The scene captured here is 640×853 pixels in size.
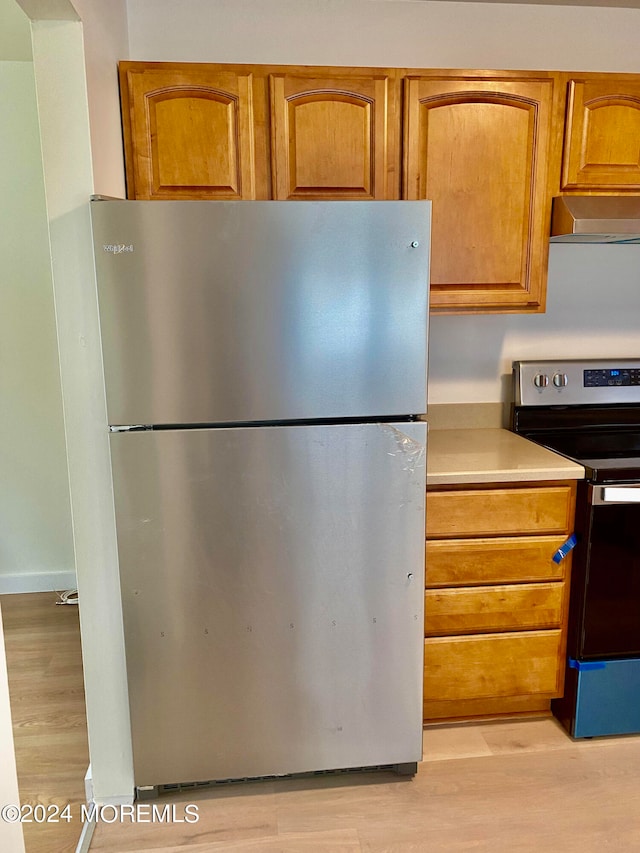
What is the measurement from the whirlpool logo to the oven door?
56.9 inches

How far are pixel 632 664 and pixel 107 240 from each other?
1.94 meters

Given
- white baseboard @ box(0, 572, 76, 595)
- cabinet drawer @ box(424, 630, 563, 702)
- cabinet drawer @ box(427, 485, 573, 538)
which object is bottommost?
white baseboard @ box(0, 572, 76, 595)

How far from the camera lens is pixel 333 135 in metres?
1.91

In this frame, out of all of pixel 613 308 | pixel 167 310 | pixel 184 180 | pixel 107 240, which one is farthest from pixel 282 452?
pixel 613 308

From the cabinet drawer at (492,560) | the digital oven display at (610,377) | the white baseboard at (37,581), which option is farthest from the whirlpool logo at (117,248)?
the white baseboard at (37,581)

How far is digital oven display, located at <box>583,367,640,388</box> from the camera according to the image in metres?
2.38

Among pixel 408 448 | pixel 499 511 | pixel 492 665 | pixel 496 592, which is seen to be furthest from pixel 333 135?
pixel 492 665

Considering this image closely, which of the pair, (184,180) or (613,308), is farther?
(613,308)

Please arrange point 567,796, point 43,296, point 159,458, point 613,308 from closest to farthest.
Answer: point 159,458
point 567,796
point 613,308
point 43,296

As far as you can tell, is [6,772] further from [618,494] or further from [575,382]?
[575,382]

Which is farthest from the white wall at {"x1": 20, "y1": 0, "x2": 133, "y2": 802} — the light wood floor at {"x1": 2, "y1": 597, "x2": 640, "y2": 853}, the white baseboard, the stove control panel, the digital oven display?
the digital oven display

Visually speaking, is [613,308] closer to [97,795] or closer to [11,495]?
[97,795]

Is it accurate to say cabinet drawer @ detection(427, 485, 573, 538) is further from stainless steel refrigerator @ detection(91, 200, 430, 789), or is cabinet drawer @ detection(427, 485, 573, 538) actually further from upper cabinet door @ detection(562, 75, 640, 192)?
upper cabinet door @ detection(562, 75, 640, 192)

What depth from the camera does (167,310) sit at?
4.96ft
